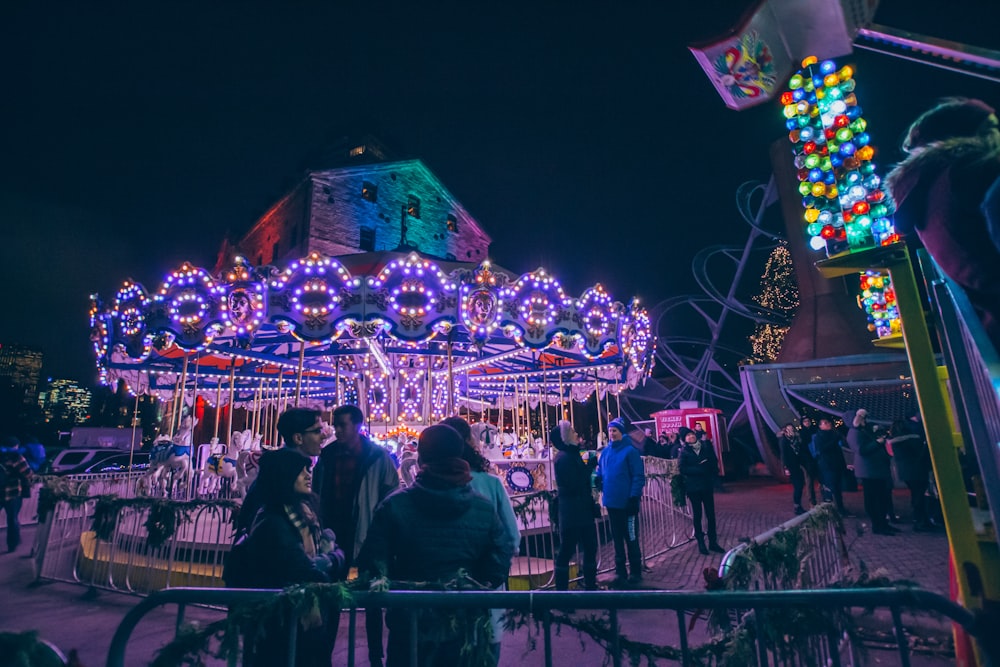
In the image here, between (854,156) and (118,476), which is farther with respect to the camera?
(118,476)

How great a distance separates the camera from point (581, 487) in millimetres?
5672

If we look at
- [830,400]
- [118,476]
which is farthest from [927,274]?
[830,400]

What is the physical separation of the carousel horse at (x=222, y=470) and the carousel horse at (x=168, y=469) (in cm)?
50

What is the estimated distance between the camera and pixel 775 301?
29.1m

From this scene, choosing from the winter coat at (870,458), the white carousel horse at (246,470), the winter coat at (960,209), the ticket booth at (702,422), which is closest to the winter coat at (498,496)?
the winter coat at (960,209)

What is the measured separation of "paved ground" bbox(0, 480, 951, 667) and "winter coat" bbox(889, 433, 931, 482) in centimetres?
94

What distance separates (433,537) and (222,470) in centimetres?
1092

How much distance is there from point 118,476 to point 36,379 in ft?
385

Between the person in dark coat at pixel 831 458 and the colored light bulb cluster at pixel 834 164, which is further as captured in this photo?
the person in dark coat at pixel 831 458

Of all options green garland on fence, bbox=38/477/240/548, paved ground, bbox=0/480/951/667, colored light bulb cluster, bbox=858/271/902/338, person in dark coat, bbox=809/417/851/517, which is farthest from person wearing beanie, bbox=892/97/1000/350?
person in dark coat, bbox=809/417/851/517

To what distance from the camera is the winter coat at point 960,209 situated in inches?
81.6

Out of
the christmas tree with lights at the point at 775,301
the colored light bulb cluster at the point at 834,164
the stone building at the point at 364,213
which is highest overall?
the stone building at the point at 364,213

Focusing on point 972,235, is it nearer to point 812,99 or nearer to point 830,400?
point 812,99

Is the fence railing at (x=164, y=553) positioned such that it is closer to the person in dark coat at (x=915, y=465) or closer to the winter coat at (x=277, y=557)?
the winter coat at (x=277, y=557)
